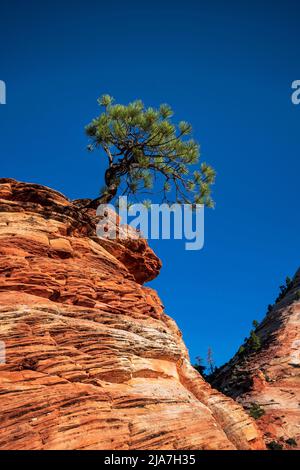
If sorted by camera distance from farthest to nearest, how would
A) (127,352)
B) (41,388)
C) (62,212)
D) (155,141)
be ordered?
(155,141), (62,212), (127,352), (41,388)

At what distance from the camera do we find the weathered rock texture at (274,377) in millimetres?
39281

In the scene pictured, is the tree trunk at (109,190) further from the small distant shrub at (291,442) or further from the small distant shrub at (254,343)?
the small distant shrub at (254,343)

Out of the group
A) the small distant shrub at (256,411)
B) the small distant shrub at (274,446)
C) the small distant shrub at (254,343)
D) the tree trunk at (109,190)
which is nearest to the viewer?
the tree trunk at (109,190)

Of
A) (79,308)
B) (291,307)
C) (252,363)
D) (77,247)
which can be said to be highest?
(291,307)

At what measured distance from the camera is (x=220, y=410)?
1565cm

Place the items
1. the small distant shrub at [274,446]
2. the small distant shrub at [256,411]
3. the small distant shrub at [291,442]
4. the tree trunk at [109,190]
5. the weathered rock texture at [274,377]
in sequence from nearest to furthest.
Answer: the tree trunk at [109,190]
the small distant shrub at [274,446]
the small distant shrub at [291,442]
the weathered rock texture at [274,377]
the small distant shrub at [256,411]

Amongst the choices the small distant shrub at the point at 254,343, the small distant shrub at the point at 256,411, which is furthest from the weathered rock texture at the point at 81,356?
the small distant shrub at the point at 254,343

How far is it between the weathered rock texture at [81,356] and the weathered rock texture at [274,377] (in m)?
26.1

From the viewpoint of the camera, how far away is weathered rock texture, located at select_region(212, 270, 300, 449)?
39281mm

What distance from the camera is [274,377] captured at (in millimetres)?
53438

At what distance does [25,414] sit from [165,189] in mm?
16580

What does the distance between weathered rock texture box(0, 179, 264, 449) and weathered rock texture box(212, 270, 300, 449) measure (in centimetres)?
2611
